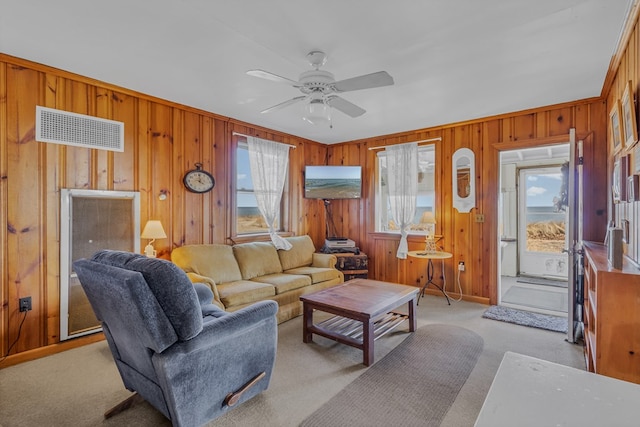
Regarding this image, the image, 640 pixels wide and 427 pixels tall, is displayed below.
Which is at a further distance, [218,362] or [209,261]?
[209,261]

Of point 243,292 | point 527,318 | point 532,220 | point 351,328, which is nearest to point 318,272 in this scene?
point 351,328

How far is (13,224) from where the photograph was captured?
Result: 2580 millimetres

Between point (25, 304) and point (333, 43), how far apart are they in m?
3.28

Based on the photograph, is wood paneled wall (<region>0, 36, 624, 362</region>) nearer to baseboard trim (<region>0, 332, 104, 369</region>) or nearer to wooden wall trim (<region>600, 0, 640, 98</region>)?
baseboard trim (<region>0, 332, 104, 369</region>)

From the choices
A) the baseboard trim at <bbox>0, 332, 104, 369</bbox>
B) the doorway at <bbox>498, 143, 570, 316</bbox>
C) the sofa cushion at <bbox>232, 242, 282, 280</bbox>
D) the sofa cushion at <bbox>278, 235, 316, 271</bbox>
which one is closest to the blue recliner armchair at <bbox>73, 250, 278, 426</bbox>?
the baseboard trim at <bbox>0, 332, 104, 369</bbox>

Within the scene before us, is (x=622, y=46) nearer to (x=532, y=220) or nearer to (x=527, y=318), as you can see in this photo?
(x=527, y=318)

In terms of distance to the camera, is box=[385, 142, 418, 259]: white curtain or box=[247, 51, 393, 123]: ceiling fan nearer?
box=[247, 51, 393, 123]: ceiling fan

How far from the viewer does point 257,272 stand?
3916 mm

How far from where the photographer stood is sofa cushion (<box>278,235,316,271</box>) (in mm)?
4328

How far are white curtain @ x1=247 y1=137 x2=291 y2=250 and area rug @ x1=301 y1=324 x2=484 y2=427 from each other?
2253 millimetres

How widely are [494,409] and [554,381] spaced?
0.71 feet

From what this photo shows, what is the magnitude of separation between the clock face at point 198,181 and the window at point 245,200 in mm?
456

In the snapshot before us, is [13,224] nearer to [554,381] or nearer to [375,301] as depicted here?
[375,301]

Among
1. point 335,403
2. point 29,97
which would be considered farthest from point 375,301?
point 29,97
